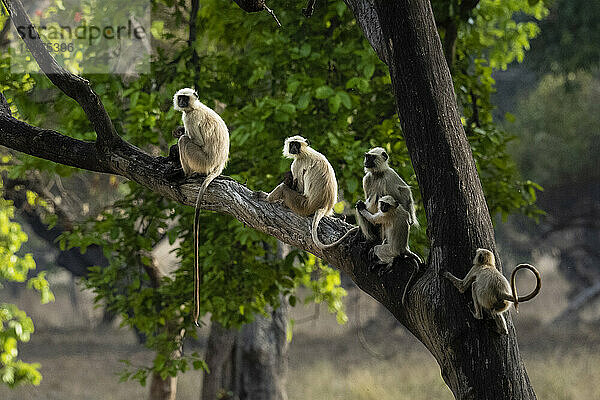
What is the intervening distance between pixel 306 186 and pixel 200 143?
2.09 feet

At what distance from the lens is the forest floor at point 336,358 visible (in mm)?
11000

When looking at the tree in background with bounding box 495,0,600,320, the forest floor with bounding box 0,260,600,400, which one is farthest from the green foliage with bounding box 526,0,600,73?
the forest floor with bounding box 0,260,600,400

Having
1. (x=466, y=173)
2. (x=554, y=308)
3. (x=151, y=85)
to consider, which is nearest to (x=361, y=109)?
(x=151, y=85)

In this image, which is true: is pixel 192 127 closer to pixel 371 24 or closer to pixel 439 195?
pixel 371 24

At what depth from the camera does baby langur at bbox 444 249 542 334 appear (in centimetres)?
278

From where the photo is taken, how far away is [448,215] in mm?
2990

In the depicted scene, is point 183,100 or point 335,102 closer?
point 183,100

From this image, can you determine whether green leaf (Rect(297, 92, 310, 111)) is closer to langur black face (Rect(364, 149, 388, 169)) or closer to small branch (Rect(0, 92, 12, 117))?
langur black face (Rect(364, 149, 388, 169))

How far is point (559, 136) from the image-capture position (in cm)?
1423

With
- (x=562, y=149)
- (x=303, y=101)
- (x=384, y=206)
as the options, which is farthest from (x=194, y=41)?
(x=562, y=149)

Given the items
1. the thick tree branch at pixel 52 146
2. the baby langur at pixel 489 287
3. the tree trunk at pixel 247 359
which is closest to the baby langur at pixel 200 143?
the thick tree branch at pixel 52 146

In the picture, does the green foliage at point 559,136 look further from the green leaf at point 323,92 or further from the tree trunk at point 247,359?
the green leaf at point 323,92

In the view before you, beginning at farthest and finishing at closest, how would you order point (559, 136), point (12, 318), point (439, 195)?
point (559, 136) < point (12, 318) < point (439, 195)

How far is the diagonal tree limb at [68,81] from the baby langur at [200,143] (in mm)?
383
